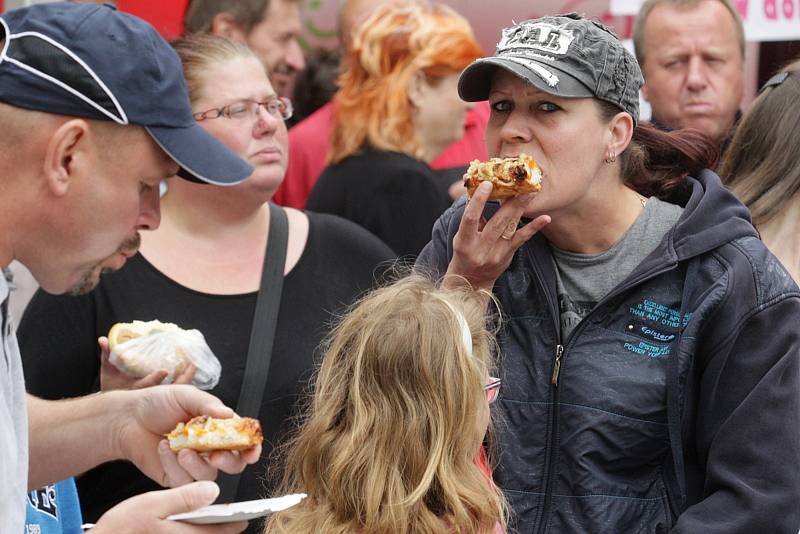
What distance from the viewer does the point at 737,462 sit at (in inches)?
102

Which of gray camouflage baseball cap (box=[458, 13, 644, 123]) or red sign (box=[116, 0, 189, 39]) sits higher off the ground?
red sign (box=[116, 0, 189, 39])

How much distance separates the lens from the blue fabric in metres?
2.55

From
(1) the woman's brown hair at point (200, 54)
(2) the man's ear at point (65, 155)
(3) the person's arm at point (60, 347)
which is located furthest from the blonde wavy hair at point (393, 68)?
(2) the man's ear at point (65, 155)

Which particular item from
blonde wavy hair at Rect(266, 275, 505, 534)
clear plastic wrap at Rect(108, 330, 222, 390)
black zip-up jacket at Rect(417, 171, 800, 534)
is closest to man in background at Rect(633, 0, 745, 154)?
black zip-up jacket at Rect(417, 171, 800, 534)

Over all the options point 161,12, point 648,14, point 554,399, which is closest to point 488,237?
point 554,399

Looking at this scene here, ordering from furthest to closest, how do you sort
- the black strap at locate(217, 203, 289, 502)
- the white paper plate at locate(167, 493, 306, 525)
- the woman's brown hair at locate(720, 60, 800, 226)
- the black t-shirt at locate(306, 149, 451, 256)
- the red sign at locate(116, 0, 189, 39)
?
the red sign at locate(116, 0, 189, 39)
the black t-shirt at locate(306, 149, 451, 256)
the woman's brown hair at locate(720, 60, 800, 226)
the black strap at locate(217, 203, 289, 502)
the white paper plate at locate(167, 493, 306, 525)

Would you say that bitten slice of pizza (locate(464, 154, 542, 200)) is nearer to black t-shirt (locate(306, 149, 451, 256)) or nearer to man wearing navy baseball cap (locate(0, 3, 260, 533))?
man wearing navy baseball cap (locate(0, 3, 260, 533))

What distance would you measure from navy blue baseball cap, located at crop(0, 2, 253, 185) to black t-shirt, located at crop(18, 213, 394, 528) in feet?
3.45

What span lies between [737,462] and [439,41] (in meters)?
2.52

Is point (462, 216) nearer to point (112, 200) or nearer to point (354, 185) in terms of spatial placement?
point (112, 200)

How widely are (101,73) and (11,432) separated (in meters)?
0.69

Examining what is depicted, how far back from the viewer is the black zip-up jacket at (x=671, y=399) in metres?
2.58

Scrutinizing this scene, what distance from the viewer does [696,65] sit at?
468 centimetres

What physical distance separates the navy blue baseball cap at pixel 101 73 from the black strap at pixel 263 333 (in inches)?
40.3
